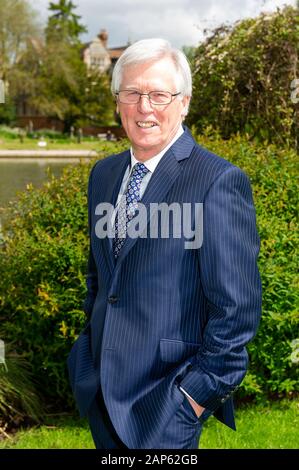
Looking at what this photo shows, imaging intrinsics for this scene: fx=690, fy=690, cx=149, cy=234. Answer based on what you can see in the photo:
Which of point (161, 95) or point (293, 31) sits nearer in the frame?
point (161, 95)

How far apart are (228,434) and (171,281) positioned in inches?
100

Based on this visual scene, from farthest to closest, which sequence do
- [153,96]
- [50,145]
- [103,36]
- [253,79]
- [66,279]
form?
[103,36], [50,145], [253,79], [66,279], [153,96]

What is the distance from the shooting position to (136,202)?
8.03ft

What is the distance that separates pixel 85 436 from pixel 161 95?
2.89 meters

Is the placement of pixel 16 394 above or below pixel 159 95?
below

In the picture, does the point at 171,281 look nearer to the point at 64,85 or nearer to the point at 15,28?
the point at 15,28

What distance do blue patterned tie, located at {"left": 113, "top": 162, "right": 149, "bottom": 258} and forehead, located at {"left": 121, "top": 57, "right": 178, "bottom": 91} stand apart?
30 cm

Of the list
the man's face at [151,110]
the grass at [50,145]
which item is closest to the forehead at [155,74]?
the man's face at [151,110]

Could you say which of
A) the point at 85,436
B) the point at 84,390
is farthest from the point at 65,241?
the point at 84,390

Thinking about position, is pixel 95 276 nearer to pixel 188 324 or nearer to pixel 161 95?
pixel 188 324

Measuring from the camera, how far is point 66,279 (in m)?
4.44

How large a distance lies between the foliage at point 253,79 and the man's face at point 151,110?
5.68 m

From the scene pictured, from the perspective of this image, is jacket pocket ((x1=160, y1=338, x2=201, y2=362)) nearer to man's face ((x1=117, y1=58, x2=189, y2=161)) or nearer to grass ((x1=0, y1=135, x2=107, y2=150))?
man's face ((x1=117, y1=58, x2=189, y2=161))

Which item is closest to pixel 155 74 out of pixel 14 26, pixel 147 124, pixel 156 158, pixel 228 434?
pixel 147 124
